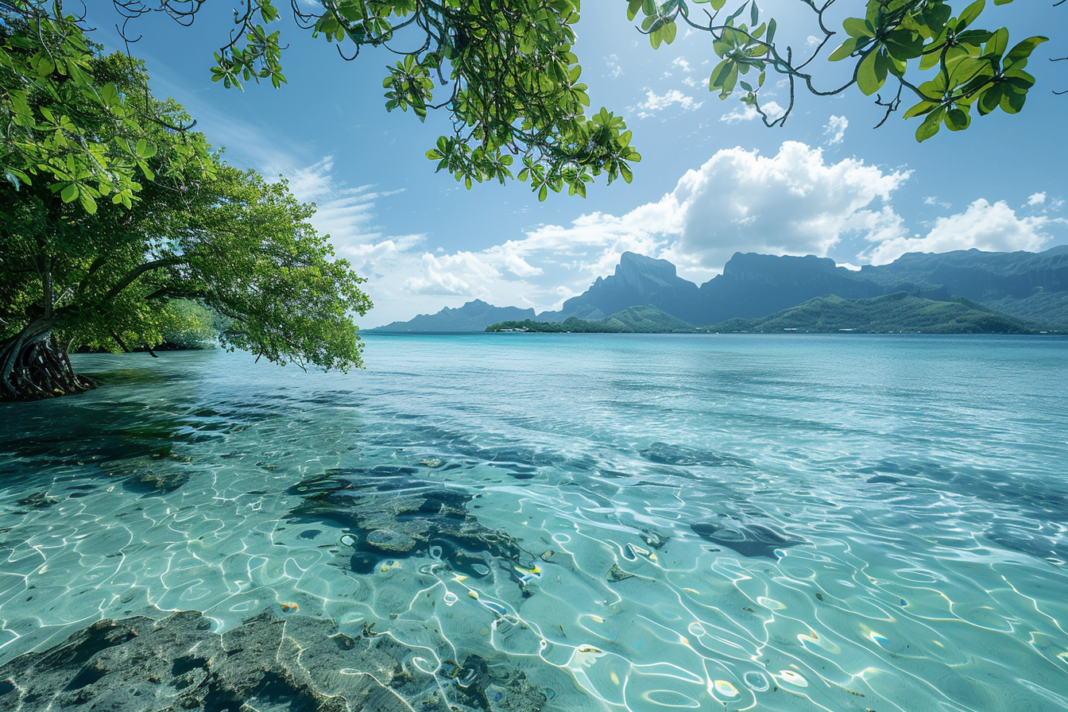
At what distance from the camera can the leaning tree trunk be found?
14719 mm

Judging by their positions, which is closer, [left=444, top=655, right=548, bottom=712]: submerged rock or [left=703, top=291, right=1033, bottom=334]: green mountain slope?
[left=444, top=655, right=548, bottom=712]: submerged rock

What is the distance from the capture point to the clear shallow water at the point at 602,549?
134 inches

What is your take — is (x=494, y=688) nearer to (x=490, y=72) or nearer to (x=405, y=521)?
(x=405, y=521)

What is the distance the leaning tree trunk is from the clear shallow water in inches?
219

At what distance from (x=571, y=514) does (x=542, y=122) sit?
5.65 m

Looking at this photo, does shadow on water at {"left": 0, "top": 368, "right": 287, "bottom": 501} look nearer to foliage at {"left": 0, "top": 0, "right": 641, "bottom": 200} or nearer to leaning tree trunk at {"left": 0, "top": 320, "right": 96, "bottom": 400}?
leaning tree trunk at {"left": 0, "top": 320, "right": 96, "bottom": 400}

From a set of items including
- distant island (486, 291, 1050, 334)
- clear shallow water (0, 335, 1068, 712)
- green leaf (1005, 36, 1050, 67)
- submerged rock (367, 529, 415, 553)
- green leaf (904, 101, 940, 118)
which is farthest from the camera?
distant island (486, 291, 1050, 334)

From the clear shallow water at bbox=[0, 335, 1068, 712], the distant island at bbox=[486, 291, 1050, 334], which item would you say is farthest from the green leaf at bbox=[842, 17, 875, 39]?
the distant island at bbox=[486, 291, 1050, 334]

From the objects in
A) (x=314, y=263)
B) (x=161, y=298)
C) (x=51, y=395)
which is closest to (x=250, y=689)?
(x=314, y=263)

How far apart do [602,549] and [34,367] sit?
83.2 feet

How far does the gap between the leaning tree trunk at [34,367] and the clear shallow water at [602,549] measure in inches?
219

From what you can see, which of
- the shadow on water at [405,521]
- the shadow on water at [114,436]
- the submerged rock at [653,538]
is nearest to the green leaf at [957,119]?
the submerged rock at [653,538]

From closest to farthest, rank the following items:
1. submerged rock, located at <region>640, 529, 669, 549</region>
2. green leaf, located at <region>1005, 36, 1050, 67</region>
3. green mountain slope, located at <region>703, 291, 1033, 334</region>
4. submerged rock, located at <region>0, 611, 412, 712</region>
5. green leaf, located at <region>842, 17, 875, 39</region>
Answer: green leaf, located at <region>1005, 36, 1050, 67</region> < green leaf, located at <region>842, 17, 875, 39</region> < submerged rock, located at <region>0, 611, 412, 712</region> < submerged rock, located at <region>640, 529, 669, 549</region> < green mountain slope, located at <region>703, 291, 1033, 334</region>

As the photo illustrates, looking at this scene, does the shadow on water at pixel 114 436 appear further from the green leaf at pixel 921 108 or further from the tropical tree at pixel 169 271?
the green leaf at pixel 921 108
